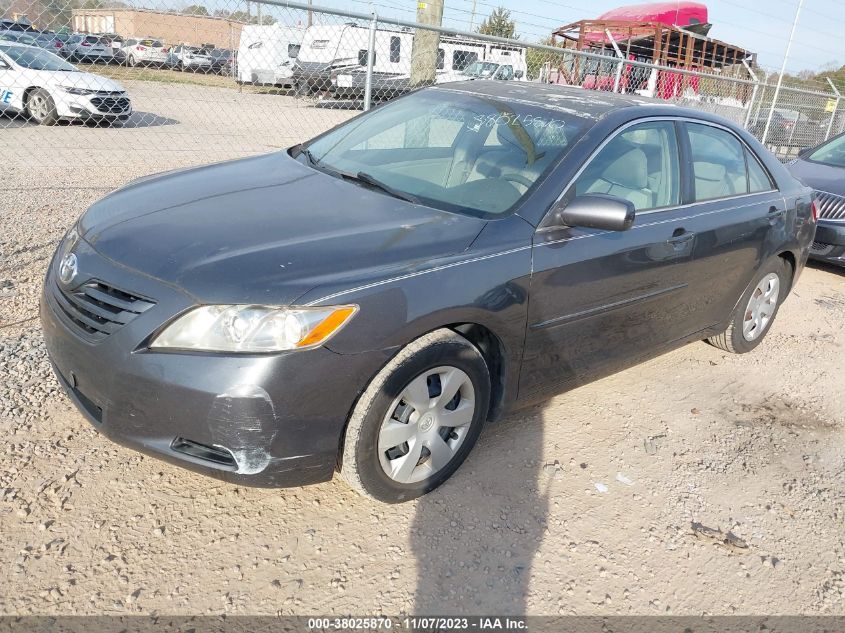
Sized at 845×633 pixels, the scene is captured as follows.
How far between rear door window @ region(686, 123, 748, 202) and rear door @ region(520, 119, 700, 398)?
0.63 feet

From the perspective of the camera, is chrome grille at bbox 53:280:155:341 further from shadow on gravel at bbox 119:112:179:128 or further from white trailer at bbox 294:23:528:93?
shadow on gravel at bbox 119:112:179:128

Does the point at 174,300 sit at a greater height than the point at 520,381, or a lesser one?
greater

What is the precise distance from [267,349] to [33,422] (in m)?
1.50

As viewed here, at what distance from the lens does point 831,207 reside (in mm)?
6812

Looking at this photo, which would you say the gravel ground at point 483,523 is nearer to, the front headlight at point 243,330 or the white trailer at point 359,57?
the front headlight at point 243,330

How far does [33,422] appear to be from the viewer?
3.01 m

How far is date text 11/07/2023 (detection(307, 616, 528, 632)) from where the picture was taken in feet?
7.25

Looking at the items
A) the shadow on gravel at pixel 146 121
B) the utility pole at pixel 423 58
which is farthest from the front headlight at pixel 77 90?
the utility pole at pixel 423 58

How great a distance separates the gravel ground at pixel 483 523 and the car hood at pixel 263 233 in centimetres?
93

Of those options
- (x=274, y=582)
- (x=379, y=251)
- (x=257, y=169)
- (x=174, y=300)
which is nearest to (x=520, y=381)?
(x=379, y=251)

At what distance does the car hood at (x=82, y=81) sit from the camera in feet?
37.4

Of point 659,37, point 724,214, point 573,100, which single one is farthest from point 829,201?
point 659,37

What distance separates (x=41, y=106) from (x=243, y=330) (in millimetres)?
11584

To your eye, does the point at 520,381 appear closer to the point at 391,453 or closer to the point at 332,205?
the point at 391,453
